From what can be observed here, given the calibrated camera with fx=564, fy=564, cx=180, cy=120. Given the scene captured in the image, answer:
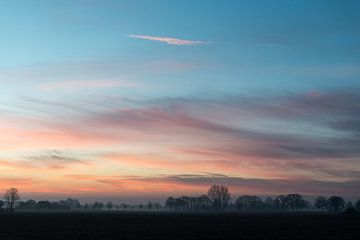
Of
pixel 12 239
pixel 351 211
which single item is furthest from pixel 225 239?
pixel 351 211

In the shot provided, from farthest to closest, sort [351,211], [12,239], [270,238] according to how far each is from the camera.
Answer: [351,211]
[270,238]
[12,239]

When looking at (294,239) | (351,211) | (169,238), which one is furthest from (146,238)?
(351,211)

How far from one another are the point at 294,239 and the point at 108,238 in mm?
13913

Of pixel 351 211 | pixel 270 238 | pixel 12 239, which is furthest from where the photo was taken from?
pixel 351 211

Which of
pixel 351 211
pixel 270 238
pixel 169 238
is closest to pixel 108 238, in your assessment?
pixel 169 238

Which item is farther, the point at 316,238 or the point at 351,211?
the point at 351,211

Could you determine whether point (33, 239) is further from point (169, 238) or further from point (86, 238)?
point (169, 238)

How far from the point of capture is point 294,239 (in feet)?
138

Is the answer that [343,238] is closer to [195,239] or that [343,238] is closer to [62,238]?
[195,239]

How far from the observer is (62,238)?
4200cm

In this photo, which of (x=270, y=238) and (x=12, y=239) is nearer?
(x=12, y=239)

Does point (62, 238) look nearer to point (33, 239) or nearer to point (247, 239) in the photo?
point (33, 239)

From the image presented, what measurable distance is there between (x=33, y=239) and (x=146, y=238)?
8301 mm

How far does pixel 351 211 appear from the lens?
166875 millimetres
